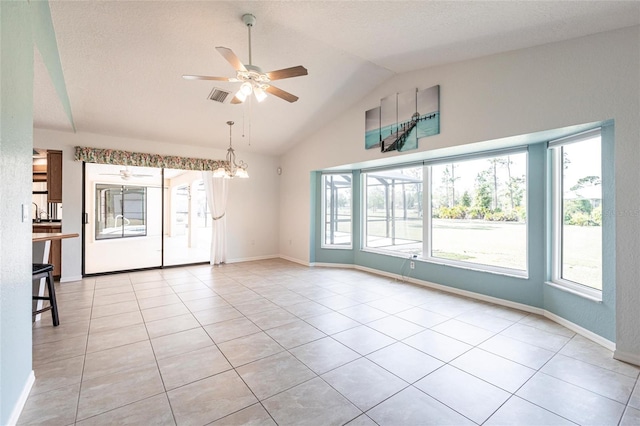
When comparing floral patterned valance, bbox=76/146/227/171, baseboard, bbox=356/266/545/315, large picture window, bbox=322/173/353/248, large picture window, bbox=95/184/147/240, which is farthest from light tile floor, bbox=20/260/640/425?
large picture window, bbox=95/184/147/240

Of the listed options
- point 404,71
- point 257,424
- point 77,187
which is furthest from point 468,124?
point 77,187

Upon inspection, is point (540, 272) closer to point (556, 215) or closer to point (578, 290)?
point (578, 290)

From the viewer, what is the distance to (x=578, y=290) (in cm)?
308

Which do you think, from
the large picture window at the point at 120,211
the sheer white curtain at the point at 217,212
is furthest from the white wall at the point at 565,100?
the large picture window at the point at 120,211

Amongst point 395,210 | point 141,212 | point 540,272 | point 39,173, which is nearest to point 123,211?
point 141,212

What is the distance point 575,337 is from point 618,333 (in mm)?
435

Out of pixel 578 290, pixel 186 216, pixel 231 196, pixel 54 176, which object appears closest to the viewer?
pixel 578 290

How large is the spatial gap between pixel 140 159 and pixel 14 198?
13.7ft

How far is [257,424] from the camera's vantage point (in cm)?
173

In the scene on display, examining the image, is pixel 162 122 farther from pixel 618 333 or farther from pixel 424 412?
pixel 618 333

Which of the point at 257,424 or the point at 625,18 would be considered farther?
the point at 625,18

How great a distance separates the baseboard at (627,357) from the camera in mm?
2400

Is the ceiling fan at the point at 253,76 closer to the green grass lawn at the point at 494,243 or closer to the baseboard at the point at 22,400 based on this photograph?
the baseboard at the point at 22,400

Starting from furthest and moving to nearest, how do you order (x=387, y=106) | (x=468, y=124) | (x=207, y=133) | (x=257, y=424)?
(x=207, y=133) → (x=387, y=106) → (x=468, y=124) → (x=257, y=424)
